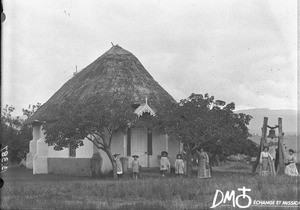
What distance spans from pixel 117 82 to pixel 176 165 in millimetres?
4677

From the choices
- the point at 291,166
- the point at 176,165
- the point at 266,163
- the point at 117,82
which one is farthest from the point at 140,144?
the point at 291,166

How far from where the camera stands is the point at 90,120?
21219 mm

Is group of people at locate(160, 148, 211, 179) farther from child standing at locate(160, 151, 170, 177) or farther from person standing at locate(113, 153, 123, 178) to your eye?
person standing at locate(113, 153, 123, 178)

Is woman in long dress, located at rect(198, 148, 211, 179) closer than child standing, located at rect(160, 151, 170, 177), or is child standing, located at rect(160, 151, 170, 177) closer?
woman in long dress, located at rect(198, 148, 211, 179)

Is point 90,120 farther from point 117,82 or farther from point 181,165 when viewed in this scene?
point 181,165

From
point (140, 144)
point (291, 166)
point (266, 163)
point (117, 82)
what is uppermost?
point (117, 82)

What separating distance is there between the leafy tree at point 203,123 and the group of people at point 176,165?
59 cm

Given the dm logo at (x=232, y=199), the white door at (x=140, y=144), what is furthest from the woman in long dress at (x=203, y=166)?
the dm logo at (x=232, y=199)

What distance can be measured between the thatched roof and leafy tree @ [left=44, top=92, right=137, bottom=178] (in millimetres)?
1930

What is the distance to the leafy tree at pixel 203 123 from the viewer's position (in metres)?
21.4

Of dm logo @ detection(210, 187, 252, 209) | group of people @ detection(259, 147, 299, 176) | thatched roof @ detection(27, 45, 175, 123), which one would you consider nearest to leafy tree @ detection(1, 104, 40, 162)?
thatched roof @ detection(27, 45, 175, 123)

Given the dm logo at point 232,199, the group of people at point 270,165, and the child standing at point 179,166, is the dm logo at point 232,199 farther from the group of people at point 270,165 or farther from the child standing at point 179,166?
the child standing at point 179,166

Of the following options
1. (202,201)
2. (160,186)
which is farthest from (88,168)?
(202,201)

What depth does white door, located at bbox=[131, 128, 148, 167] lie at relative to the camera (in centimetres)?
2470
